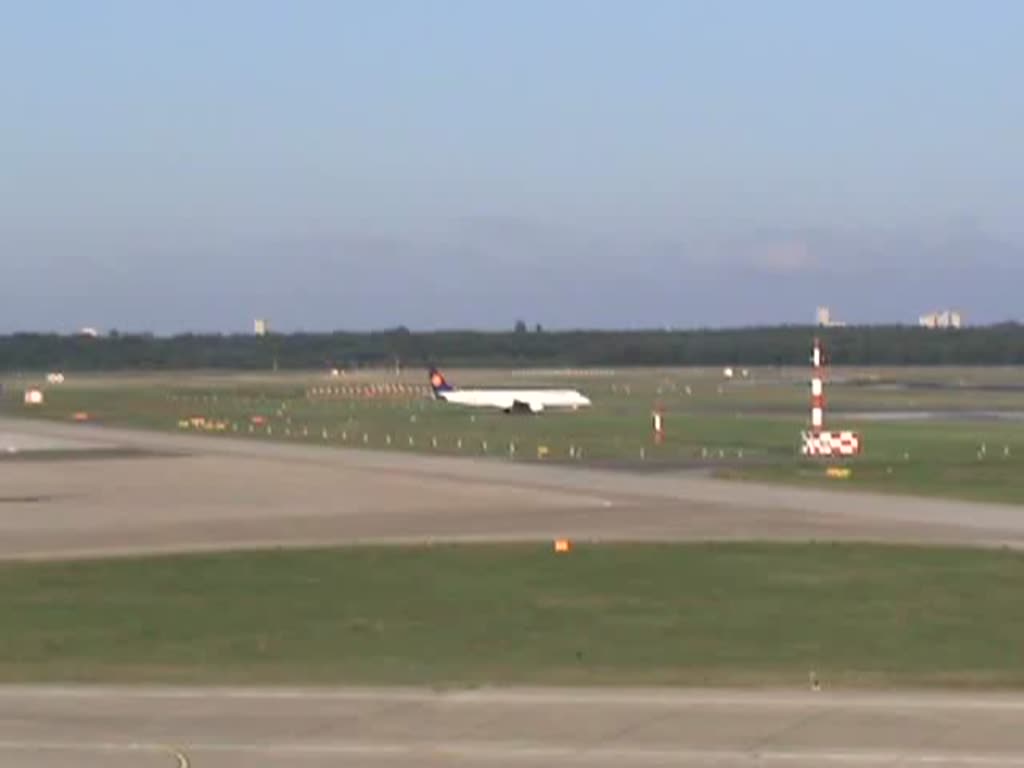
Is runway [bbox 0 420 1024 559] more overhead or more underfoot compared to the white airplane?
more underfoot

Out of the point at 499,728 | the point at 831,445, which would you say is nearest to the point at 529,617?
the point at 499,728

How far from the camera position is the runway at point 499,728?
19375 mm

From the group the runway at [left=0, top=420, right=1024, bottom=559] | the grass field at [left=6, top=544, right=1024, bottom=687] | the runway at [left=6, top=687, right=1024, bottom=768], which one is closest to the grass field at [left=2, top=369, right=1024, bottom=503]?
the runway at [left=0, top=420, right=1024, bottom=559]

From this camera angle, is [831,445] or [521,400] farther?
[521,400]

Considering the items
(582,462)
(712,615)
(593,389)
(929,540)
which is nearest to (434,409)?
(593,389)

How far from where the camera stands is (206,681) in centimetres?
2506

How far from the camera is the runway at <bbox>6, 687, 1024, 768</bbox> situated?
19375mm

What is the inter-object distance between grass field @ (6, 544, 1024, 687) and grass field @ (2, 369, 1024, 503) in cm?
1855

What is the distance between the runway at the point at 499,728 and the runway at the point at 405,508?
67.5ft

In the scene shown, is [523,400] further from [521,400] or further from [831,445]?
[831,445]

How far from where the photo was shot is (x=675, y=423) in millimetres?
101250

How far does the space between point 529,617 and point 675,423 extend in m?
69.4

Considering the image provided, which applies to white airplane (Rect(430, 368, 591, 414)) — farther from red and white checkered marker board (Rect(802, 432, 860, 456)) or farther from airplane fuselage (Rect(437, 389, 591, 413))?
red and white checkered marker board (Rect(802, 432, 860, 456))

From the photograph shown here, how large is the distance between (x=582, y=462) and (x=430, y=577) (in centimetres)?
3542
